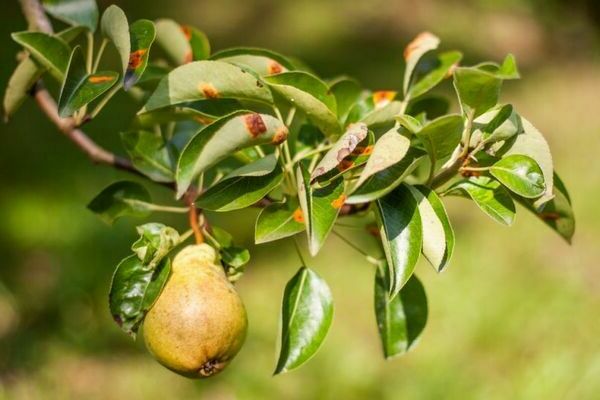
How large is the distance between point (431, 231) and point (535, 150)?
0.12 metres

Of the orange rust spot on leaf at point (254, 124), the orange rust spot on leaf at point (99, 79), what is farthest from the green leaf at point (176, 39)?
the orange rust spot on leaf at point (254, 124)

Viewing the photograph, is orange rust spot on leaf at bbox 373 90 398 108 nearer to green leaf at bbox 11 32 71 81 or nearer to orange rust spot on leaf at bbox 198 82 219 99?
orange rust spot on leaf at bbox 198 82 219 99

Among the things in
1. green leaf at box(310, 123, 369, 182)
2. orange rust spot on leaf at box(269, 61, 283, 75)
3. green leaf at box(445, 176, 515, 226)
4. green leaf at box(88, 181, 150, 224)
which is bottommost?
green leaf at box(88, 181, 150, 224)

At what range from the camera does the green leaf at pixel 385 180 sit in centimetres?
69

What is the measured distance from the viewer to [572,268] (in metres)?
2.58

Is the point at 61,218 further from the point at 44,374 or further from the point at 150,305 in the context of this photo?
the point at 150,305

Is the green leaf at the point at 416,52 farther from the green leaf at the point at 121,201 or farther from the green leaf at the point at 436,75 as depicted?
the green leaf at the point at 121,201

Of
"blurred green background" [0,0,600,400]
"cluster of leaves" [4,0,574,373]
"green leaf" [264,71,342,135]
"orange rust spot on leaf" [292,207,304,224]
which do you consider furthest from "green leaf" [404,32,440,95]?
"blurred green background" [0,0,600,400]

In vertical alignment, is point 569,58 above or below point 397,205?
below

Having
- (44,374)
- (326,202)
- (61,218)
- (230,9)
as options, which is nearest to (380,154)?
(326,202)

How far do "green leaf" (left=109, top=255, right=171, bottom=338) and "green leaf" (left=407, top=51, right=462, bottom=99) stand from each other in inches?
14.1

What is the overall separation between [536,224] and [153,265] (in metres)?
2.30

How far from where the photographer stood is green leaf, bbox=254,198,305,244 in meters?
0.75

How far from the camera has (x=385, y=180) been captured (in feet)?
2.31
